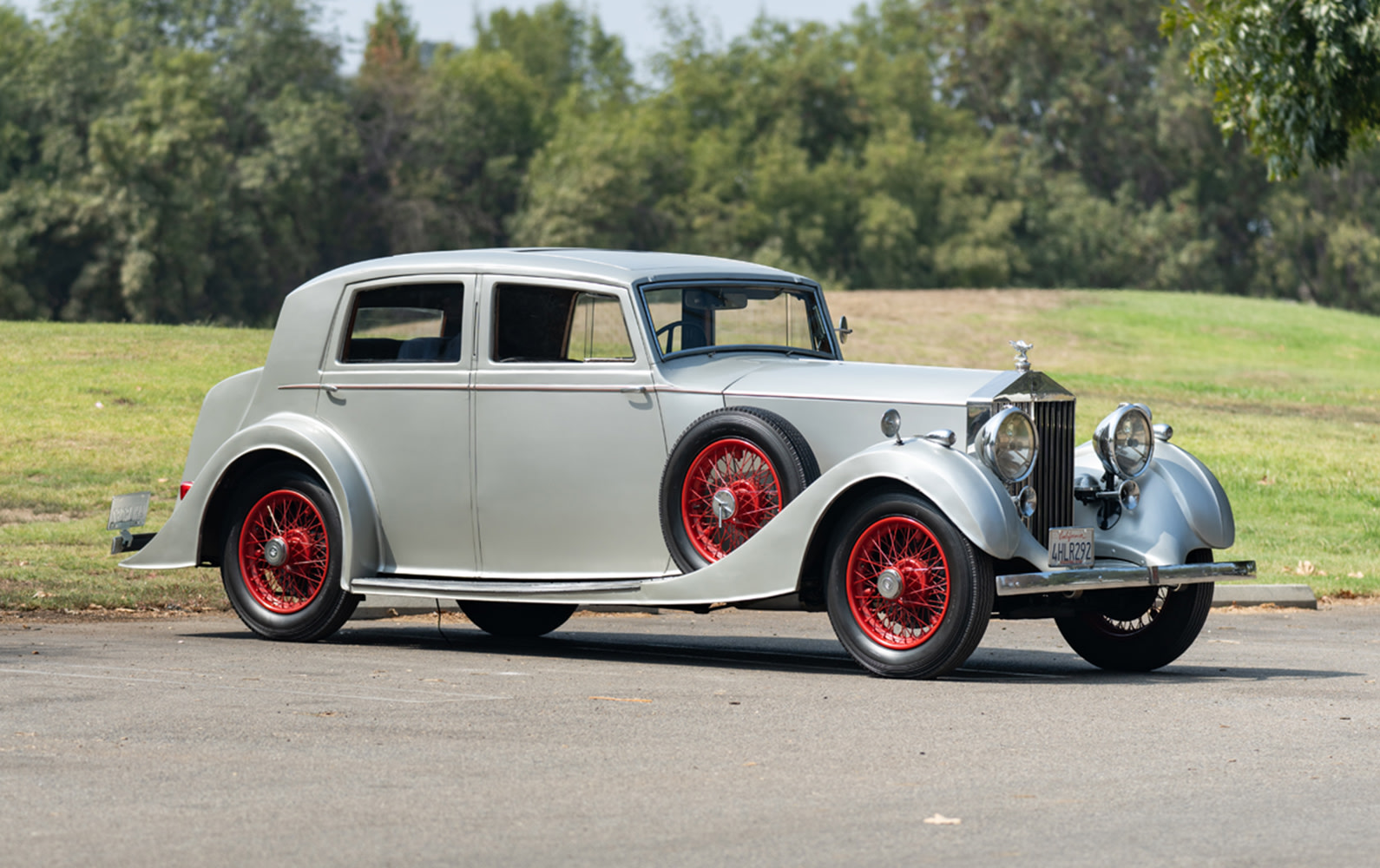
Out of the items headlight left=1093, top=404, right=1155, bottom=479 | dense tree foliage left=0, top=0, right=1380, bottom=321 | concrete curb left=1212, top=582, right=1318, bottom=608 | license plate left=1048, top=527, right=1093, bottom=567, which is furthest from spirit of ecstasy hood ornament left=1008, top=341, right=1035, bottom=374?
dense tree foliage left=0, top=0, right=1380, bottom=321

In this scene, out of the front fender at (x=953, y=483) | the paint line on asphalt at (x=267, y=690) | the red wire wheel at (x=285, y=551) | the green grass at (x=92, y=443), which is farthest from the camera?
the green grass at (x=92, y=443)

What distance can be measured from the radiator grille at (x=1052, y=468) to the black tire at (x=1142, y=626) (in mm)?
571

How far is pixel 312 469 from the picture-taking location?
9805 millimetres

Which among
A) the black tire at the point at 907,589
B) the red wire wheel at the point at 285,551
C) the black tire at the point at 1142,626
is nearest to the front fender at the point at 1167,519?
the black tire at the point at 1142,626

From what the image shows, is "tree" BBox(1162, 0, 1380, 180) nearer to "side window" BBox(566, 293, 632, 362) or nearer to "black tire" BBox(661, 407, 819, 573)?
"side window" BBox(566, 293, 632, 362)

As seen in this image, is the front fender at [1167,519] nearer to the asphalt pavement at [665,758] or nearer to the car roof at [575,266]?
the asphalt pavement at [665,758]

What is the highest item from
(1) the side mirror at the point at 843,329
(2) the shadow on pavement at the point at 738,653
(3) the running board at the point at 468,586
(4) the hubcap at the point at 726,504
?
(1) the side mirror at the point at 843,329

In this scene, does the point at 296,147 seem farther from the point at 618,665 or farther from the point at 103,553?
the point at 618,665

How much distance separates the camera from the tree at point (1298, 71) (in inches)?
738

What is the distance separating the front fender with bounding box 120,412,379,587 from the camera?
375 inches

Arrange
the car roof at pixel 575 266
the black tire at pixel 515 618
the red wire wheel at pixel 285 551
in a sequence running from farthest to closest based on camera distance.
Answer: the black tire at pixel 515 618 < the red wire wheel at pixel 285 551 < the car roof at pixel 575 266

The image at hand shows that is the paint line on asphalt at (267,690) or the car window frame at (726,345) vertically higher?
the car window frame at (726,345)

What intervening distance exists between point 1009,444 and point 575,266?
2.68 metres

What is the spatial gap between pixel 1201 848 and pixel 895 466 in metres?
3.19
